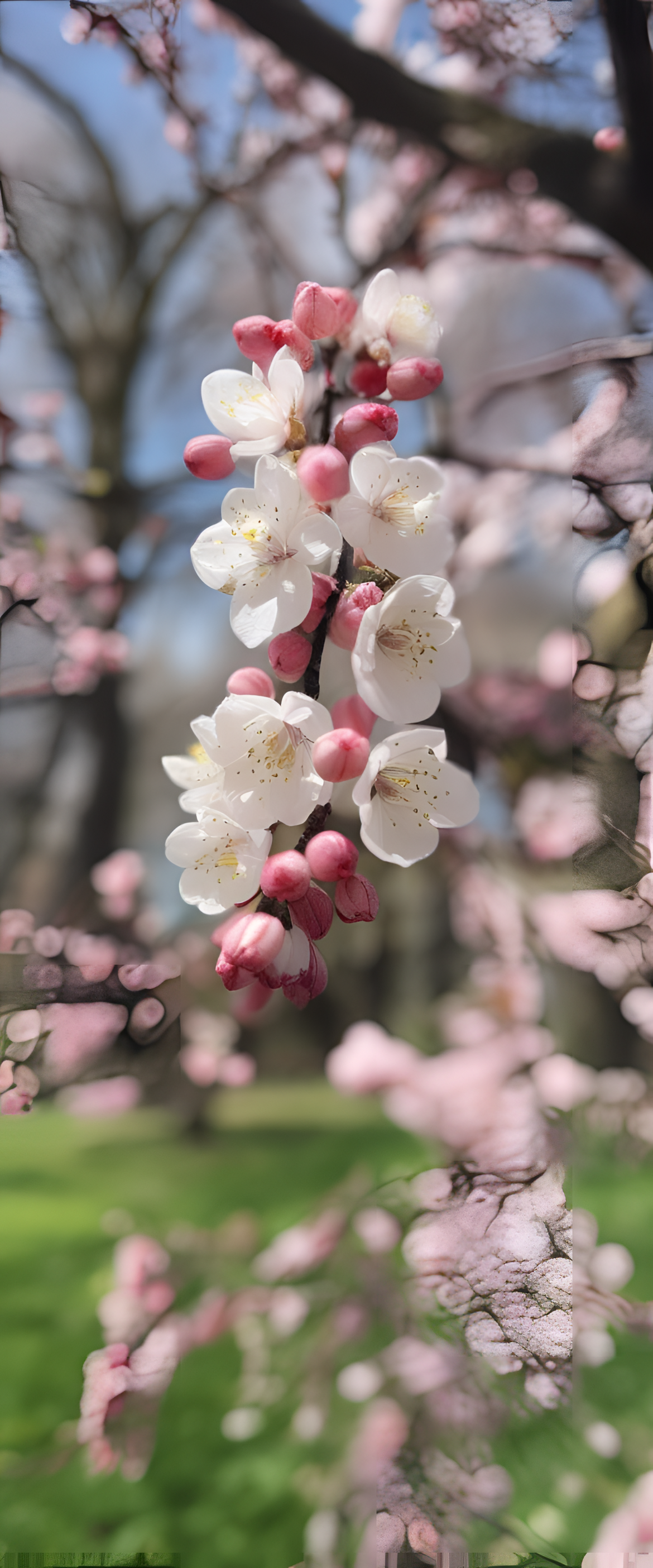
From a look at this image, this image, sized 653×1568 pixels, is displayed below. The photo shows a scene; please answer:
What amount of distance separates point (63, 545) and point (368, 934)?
18.3 inches

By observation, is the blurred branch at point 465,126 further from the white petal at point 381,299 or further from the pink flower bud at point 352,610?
the pink flower bud at point 352,610

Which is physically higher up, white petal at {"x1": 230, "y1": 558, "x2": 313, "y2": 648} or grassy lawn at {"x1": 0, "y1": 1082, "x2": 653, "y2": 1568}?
white petal at {"x1": 230, "y1": 558, "x2": 313, "y2": 648}

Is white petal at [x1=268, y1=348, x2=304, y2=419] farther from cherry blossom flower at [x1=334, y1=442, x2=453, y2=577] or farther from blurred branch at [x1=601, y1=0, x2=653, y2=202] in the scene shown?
blurred branch at [x1=601, y1=0, x2=653, y2=202]

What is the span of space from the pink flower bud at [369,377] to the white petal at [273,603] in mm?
127

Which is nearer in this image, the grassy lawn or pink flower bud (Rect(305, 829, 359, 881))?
pink flower bud (Rect(305, 829, 359, 881))

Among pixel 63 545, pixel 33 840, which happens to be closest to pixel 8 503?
pixel 63 545

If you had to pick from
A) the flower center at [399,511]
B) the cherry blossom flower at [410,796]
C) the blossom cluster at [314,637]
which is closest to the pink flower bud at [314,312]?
the blossom cluster at [314,637]

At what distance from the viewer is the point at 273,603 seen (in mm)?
326

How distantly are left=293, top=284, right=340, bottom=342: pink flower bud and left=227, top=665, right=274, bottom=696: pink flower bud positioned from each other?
18 centimetres

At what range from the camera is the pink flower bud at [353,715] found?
1.14 feet

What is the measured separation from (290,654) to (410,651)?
6 cm

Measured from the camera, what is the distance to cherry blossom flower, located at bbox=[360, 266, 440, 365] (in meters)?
0.35

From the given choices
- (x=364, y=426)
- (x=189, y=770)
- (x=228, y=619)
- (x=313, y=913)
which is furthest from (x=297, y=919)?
(x=228, y=619)

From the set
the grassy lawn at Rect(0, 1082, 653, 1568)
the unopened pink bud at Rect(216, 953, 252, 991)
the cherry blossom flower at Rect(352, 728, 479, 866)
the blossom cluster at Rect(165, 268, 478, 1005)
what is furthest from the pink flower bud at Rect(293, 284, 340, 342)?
the grassy lawn at Rect(0, 1082, 653, 1568)
